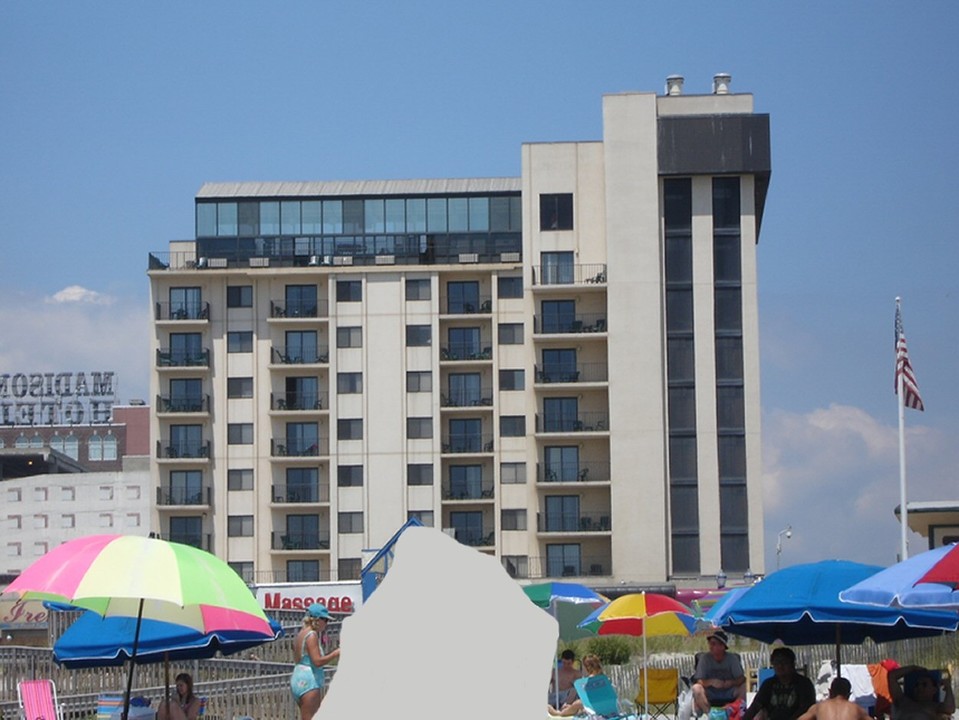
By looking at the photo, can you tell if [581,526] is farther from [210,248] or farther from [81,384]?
[81,384]

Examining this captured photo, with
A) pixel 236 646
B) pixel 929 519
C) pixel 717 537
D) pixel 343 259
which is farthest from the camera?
pixel 343 259

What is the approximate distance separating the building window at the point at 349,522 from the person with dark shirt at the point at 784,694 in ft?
184

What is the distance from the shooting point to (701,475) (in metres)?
67.4

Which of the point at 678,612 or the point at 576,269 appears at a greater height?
the point at 576,269

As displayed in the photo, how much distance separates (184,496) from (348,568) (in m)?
8.47

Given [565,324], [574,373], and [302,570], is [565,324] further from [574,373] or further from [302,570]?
[302,570]

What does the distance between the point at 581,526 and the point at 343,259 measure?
54.9ft

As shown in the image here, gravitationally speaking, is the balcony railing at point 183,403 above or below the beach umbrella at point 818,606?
above

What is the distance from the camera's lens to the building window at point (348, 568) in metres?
69.1

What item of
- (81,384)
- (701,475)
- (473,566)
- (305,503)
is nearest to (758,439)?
(701,475)

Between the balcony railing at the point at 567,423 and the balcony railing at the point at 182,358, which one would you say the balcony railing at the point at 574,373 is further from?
the balcony railing at the point at 182,358

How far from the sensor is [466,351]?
70.8m

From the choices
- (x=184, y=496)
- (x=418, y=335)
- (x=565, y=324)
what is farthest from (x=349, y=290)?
(x=184, y=496)

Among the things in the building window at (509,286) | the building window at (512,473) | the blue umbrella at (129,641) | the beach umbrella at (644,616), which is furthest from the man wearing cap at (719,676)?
the building window at (509,286)
